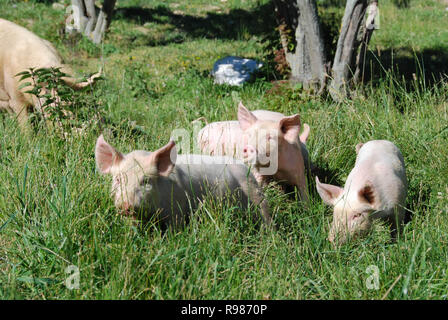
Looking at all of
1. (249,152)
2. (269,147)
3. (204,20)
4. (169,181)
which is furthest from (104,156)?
(204,20)

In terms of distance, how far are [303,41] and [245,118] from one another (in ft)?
8.12

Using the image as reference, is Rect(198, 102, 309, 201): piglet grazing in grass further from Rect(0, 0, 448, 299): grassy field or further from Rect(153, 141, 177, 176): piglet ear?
Rect(153, 141, 177, 176): piglet ear

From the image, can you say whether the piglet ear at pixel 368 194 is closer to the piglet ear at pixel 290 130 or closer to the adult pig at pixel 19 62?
the piglet ear at pixel 290 130

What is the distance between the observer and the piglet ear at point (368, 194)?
3.04m

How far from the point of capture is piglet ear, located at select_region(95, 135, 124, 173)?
271 centimetres

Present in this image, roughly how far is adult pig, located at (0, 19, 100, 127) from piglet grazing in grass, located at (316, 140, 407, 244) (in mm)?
2845

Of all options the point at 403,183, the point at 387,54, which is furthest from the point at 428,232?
the point at 387,54

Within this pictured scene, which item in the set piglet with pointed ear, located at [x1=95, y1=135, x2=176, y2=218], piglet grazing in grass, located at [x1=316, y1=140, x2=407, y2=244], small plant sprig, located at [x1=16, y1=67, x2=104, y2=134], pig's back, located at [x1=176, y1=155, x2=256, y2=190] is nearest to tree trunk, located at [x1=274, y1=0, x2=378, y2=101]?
piglet grazing in grass, located at [x1=316, y1=140, x2=407, y2=244]

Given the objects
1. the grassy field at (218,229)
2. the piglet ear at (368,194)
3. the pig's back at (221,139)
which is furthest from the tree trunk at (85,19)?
the piglet ear at (368,194)

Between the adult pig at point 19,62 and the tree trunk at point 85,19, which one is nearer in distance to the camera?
the adult pig at point 19,62

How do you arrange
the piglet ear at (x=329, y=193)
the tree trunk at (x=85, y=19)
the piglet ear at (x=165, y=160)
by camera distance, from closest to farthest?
the piglet ear at (x=165, y=160), the piglet ear at (x=329, y=193), the tree trunk at (x=85, y=19)

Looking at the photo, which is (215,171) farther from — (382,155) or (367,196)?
(382,155)

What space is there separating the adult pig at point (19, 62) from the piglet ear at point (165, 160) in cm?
231

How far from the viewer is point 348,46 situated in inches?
204
